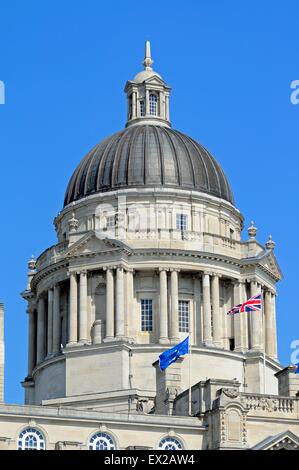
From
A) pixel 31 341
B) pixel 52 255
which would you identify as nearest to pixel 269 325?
pixel 52 255

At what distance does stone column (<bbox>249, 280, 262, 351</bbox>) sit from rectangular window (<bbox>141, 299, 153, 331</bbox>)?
7.86 m

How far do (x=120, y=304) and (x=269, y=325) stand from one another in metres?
13.1

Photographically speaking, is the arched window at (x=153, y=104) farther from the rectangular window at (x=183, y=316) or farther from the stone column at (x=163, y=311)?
the rectangular window at (x=183, y=316)

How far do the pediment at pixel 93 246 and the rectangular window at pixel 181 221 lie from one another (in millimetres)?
5442

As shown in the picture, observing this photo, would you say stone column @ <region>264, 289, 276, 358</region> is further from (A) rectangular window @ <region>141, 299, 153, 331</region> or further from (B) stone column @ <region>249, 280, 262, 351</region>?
(A) rectangular window @ <region>141, 299, 153, 331</region>

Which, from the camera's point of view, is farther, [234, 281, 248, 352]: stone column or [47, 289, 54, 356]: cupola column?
[47, 289, 54, 356]: cupola column

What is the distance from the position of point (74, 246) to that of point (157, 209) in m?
7.11

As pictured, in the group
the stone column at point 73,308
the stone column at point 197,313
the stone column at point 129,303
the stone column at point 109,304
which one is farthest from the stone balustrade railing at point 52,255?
the stone column at point 197,313

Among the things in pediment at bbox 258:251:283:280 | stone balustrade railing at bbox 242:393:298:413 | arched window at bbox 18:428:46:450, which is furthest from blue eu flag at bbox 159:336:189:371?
pediment at bbox 258:251:283:280

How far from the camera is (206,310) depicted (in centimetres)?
12694

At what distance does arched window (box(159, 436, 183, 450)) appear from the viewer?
100 meters

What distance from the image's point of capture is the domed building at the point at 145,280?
123 metres

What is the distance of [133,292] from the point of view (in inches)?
4990

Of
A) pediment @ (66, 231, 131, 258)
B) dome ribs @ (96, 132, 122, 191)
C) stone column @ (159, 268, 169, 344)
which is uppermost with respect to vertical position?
A: dome ribs @ (96, 132, 122, 191)
